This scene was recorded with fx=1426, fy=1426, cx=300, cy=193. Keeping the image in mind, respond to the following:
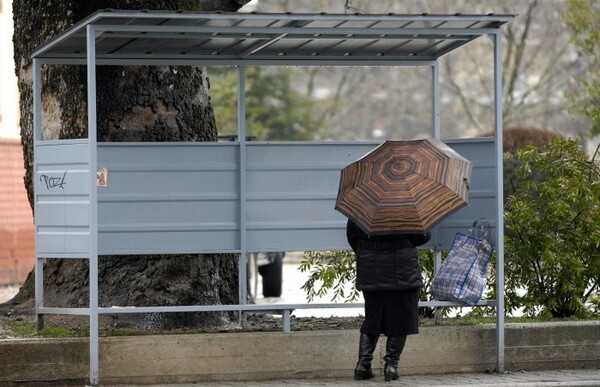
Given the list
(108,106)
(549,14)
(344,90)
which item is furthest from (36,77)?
(344,90)

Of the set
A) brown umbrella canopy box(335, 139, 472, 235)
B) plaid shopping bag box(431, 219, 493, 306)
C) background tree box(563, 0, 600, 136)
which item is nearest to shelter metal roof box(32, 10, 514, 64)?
brown umbrella canopy box(335, 139, 472, 235)

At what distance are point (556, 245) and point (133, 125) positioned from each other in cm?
386

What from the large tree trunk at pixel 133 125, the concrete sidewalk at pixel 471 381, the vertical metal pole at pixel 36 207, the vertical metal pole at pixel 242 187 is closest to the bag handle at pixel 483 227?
the concrete sidewalk at pixel 471 381

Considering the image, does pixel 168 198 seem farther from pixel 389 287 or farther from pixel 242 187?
pixel 389 287

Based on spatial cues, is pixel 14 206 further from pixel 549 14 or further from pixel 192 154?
pixel 549 14

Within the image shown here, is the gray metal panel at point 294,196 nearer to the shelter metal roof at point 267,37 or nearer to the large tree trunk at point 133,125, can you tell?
the shelter metal roof at point 267,37

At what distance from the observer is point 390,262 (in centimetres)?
1026

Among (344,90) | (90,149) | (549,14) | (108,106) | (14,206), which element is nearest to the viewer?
(90,149)

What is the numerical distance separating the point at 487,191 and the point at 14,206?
1485 cm

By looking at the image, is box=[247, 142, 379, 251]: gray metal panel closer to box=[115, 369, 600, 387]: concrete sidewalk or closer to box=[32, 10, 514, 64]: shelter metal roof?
box=[32, 10, 514, 64]: shelter metal roof

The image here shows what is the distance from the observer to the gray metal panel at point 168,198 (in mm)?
11289

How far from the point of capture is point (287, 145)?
465 inches

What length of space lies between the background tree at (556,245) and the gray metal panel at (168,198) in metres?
2.52

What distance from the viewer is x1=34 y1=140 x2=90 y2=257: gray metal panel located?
34.1ft
